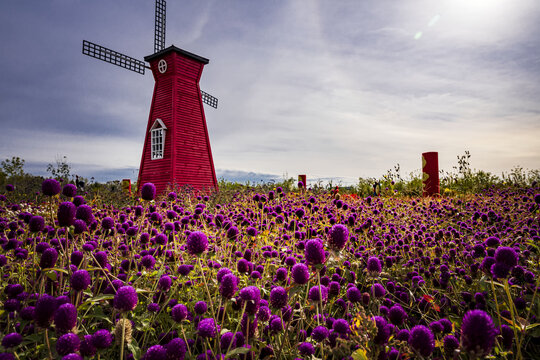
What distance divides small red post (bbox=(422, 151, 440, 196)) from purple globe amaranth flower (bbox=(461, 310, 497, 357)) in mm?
11810

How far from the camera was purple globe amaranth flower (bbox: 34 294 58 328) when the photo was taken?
145cm

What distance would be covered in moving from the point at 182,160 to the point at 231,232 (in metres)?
13.2

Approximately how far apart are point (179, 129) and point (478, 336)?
16030mm

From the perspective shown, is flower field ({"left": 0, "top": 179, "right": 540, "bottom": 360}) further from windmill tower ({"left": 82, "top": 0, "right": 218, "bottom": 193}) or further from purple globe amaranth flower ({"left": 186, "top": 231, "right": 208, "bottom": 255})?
Result: windmill tower ({"left": 82, "top": 0, "right": 218, "bottom": 193})

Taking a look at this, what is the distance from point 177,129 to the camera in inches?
623

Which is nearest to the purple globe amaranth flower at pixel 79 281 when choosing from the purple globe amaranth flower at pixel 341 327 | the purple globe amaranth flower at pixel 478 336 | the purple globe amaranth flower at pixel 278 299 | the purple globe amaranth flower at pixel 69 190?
the purple globe amaranth flower at pixel 69 190

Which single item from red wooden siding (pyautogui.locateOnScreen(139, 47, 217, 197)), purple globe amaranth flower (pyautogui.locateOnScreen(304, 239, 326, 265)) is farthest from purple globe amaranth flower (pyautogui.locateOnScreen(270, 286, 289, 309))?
red wooden siding (pyautogui.locateOnScreen(139, 47, 217, 197))

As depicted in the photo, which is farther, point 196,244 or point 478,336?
point 196,244

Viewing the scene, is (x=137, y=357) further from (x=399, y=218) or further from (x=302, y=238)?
(x=399, y=218)

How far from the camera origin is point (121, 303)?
57.2 inches

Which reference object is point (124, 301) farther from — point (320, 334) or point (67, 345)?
point (320, 334)

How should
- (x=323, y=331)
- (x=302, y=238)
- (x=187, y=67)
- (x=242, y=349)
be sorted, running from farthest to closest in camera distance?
(x=187, y=67)
(x=302, y=238)
(x=323, y=331)
(x=242, y=349)

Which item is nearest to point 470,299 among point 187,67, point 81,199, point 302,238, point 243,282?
point 302,238

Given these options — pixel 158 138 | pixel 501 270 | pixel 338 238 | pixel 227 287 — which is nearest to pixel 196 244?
pixel 227 287
